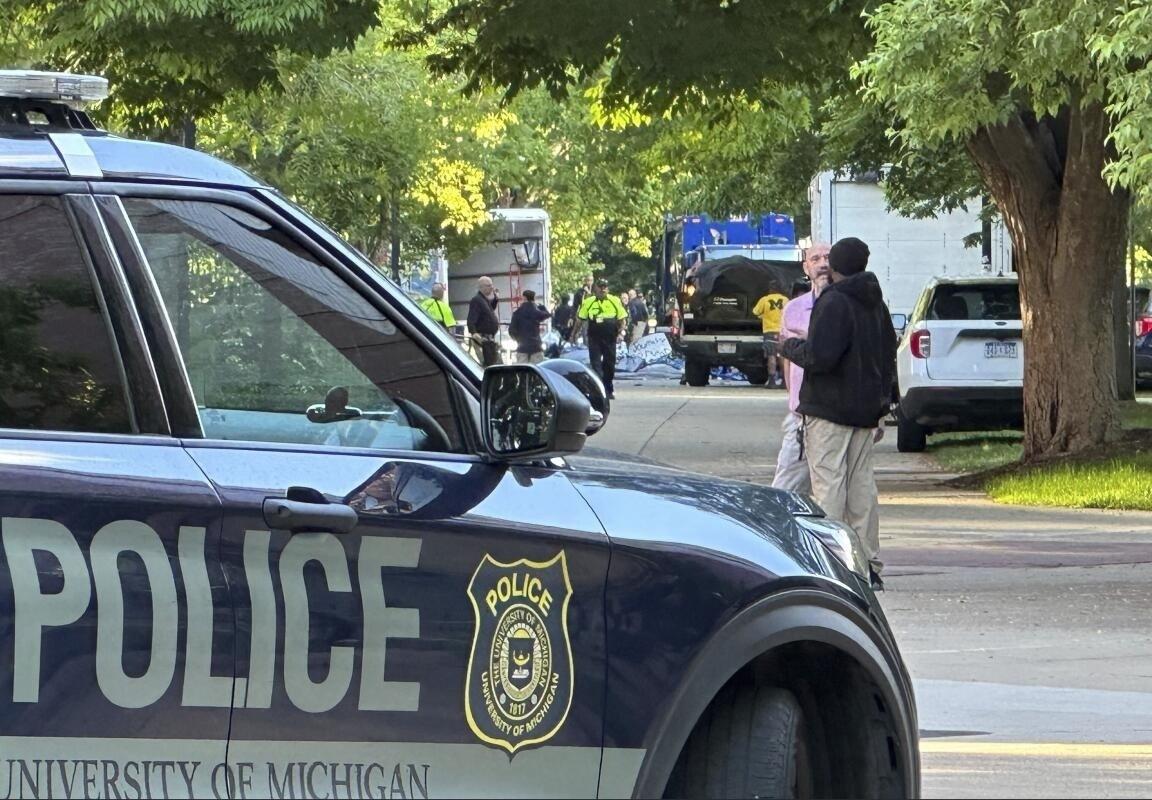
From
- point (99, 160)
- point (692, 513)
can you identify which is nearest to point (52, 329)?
point (99, 160)

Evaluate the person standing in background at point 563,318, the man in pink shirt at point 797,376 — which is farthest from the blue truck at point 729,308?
the man in pink shirt at point 797,376

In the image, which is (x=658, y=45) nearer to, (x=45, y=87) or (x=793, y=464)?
(x=793, y=464)

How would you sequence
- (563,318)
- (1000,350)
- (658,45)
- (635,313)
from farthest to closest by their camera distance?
(635,313) < (563,318) < (1000,350) < (658,45)

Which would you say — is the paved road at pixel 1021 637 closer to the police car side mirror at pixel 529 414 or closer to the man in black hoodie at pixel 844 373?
the man in black hoodie at pixel 844 373

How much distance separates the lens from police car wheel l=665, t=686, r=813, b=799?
4004 mm

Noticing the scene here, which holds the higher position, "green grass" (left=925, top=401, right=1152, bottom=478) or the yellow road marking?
the yellow road marking

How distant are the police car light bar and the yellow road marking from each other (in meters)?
4.00

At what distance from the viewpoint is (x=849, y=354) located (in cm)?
1011

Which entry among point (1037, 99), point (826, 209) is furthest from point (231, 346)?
point (826, 209)

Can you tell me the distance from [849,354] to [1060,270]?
296 inches

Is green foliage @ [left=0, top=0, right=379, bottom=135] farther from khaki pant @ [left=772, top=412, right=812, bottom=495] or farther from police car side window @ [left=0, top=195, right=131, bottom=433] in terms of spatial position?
police car side window @ [left=0, top=195, right=131, bottom=433]

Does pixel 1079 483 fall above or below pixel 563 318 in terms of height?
below

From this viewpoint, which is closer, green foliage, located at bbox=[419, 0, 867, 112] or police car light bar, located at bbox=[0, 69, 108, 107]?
police car light bar, located at bbox=[0, 69, 108, 107]

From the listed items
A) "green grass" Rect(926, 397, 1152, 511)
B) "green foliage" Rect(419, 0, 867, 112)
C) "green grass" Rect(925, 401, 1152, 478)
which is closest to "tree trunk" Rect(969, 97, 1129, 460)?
"green grass" Rect(926, 397, 1152, 511)
